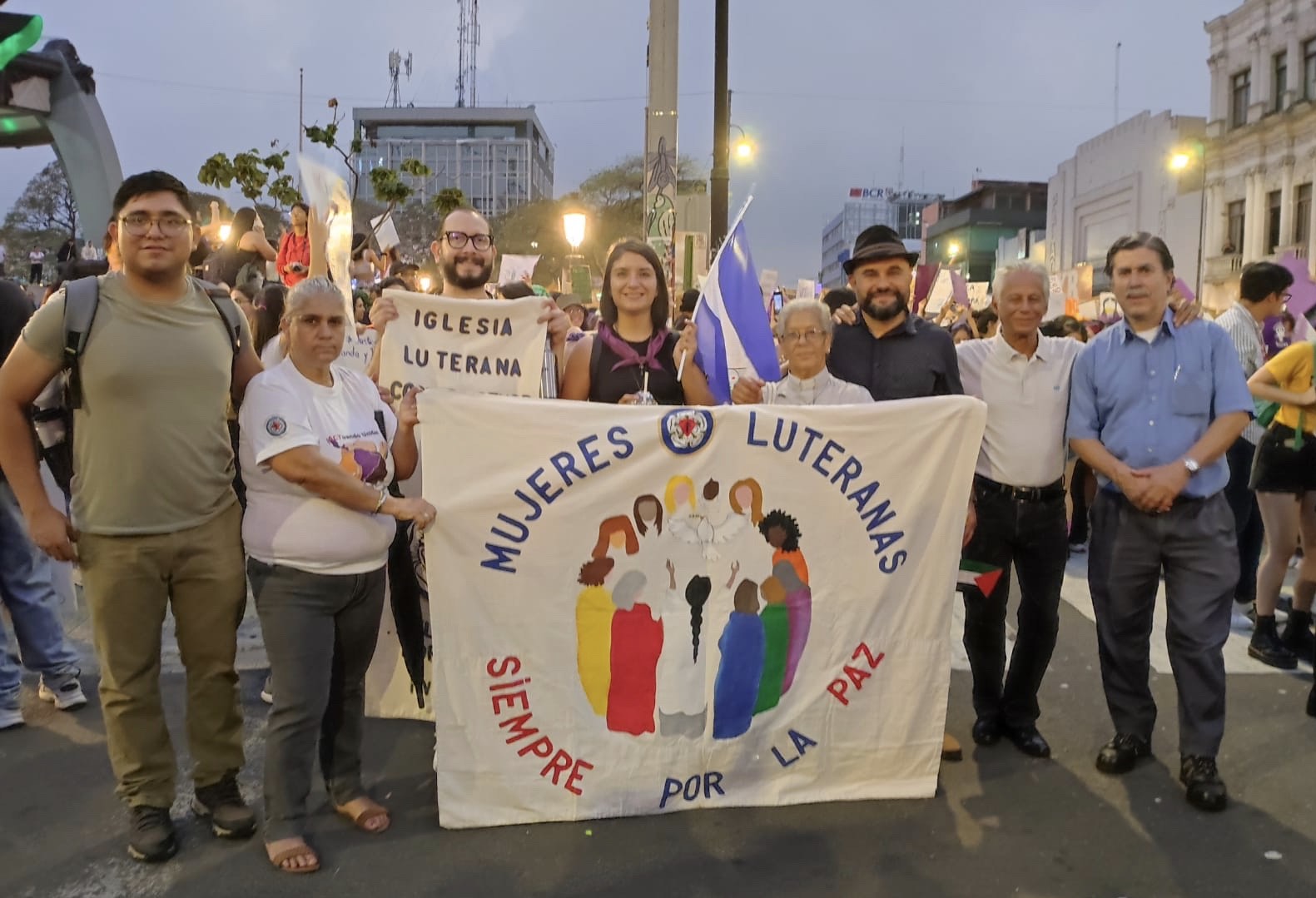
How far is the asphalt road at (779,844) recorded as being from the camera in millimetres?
3141

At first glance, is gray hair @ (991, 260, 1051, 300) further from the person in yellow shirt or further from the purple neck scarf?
the person in yellow shirt

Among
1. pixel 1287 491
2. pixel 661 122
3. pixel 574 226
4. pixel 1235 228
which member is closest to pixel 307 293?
pixel 1287 491

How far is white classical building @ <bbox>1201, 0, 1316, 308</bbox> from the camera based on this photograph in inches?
1345

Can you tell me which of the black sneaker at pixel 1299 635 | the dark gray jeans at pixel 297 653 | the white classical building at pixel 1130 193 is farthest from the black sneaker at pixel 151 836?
the white classical building at pixel 1130 193

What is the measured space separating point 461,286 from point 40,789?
8.07ft

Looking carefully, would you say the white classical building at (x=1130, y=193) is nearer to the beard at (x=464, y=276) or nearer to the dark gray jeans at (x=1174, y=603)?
the dark gray jeans at (x=1174, y=603)

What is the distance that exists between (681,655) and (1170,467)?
1921 millimetres

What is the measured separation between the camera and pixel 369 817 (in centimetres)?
348

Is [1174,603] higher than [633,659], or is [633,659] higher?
[1174,603]

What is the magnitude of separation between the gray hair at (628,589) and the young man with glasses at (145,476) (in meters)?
1.29

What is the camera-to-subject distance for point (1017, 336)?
408 centimetres

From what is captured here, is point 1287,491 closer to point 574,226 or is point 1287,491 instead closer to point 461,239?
point 461,239

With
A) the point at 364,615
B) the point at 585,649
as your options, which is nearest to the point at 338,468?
the point at 364,615

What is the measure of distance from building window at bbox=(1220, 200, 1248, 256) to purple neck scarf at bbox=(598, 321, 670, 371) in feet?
127
